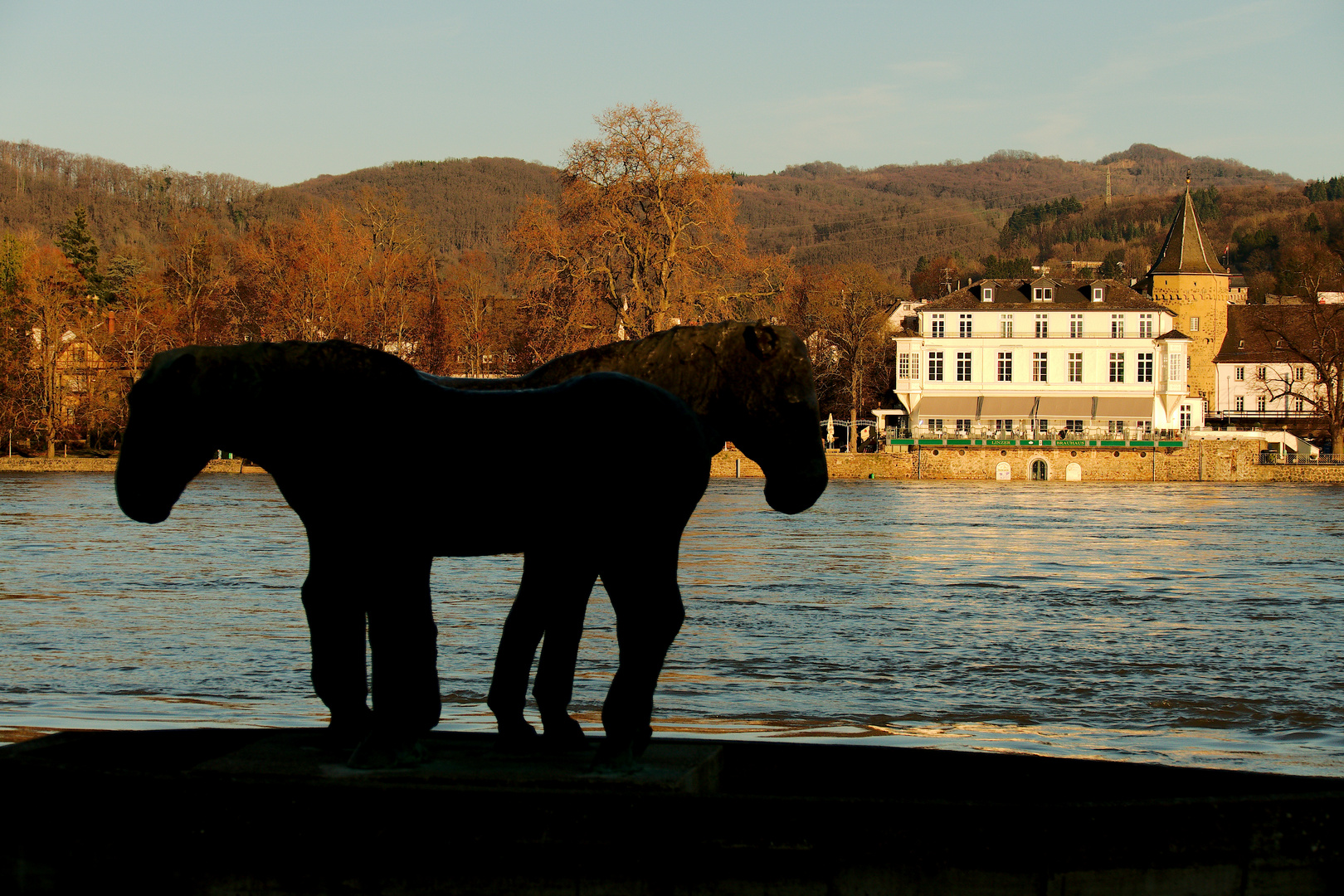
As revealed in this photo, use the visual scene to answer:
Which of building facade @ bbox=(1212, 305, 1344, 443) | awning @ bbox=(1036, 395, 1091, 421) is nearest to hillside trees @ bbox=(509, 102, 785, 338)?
awning @ bbox=(1036, 395, 1091, 421)

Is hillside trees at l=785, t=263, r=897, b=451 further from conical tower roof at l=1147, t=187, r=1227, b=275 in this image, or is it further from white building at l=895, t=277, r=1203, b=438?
conical tower roof at l=1147, t=187, r=1227, b=275

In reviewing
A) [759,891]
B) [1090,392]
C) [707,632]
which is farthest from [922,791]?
[1090,392]

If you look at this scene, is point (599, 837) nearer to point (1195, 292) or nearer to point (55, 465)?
point (55, 465)

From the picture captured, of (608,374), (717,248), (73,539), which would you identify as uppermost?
(717,248)

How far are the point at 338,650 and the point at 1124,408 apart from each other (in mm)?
80522

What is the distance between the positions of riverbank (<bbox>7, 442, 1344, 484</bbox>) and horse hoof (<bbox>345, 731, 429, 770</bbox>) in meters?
69.0

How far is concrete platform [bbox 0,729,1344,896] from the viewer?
4.37 meters

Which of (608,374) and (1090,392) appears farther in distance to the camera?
(1090,392)

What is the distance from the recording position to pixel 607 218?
199ft

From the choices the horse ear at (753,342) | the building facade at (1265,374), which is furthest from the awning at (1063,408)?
the horse ear at (753,342)

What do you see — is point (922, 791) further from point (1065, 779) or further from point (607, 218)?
point (607, 218)

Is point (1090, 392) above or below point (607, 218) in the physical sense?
below

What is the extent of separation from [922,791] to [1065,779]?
0.55 m

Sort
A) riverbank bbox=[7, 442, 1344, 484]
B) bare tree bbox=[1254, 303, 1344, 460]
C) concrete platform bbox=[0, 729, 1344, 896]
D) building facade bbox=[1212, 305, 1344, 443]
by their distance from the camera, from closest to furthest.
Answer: concrete platform bbox=[0, 729, 1344, 896] → riverbank bbox=[7, 442, 1344, 484] → bare tree bbox=[1254, 303, 1344, 460] → building facade bbox=[1212, 305, 1344, 443]
